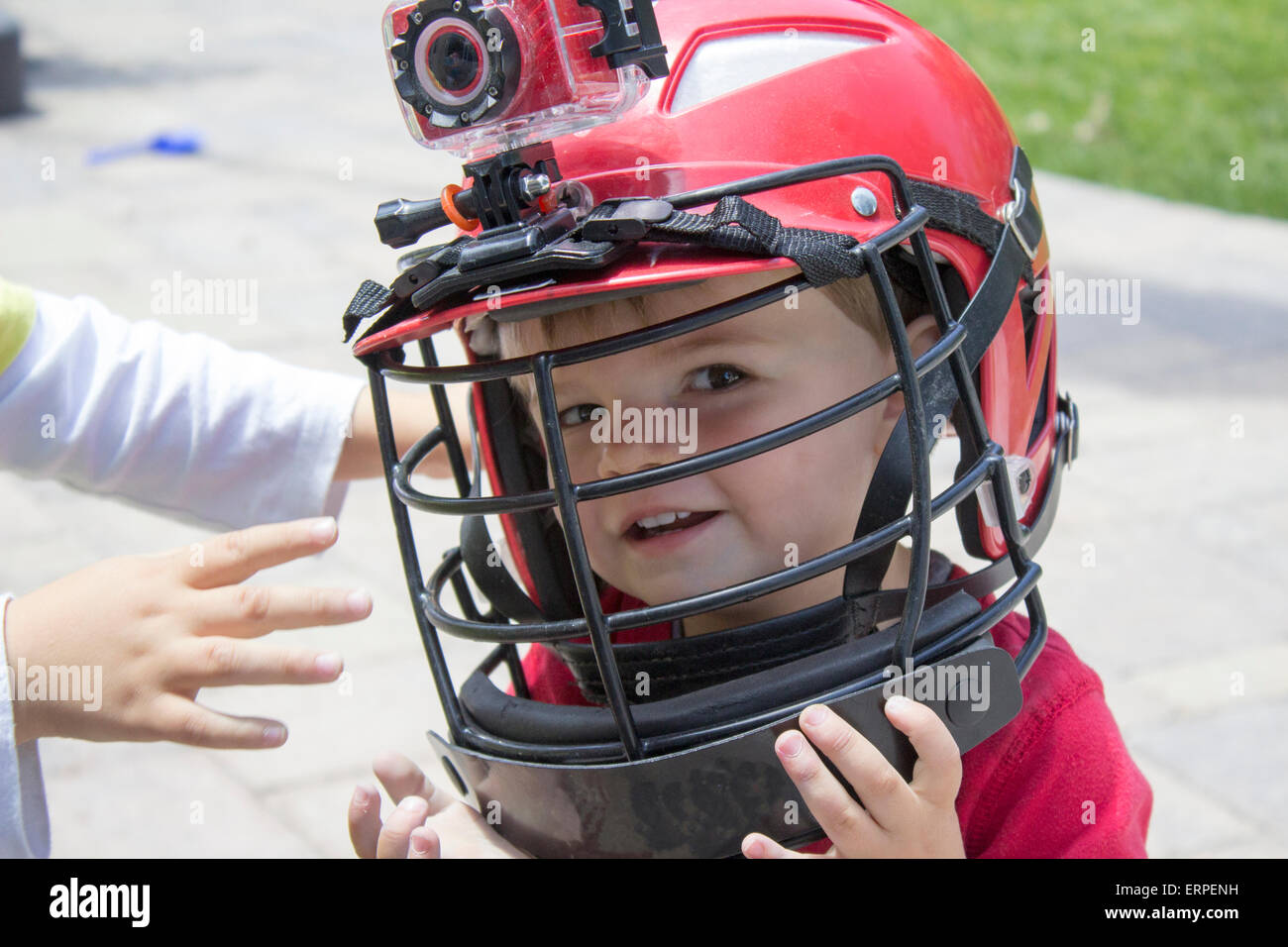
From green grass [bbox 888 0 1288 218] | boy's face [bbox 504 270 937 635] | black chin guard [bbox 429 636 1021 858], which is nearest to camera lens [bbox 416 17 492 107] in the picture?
boy's face [bbox 504 270 937 635]

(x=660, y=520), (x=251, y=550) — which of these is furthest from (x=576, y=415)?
(x=251, y=550)

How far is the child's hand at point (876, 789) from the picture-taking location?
1094 millimetres

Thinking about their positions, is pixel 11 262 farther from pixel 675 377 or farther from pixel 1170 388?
pixel 675 377

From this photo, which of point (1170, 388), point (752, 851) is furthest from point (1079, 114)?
point (752, 851)

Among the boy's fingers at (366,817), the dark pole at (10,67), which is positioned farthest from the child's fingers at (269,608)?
the dark pole at (10,67)

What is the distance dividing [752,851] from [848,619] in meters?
0.26

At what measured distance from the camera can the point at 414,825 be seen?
121cm

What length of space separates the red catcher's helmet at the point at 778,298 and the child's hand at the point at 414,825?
0.18 feet

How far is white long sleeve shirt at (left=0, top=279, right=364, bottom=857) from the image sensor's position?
160 cm

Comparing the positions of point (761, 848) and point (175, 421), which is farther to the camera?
point (175, 421)

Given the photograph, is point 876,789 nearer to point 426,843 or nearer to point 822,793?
point 822,793

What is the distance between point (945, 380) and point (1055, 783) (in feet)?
1.24

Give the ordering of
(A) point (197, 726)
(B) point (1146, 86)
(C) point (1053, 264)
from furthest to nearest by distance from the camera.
→ (B) point (1146, 86)
(C) point (1053, 264)
(A) point (197, 726)

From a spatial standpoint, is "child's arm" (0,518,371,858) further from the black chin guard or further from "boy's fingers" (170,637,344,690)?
the black chin guard
